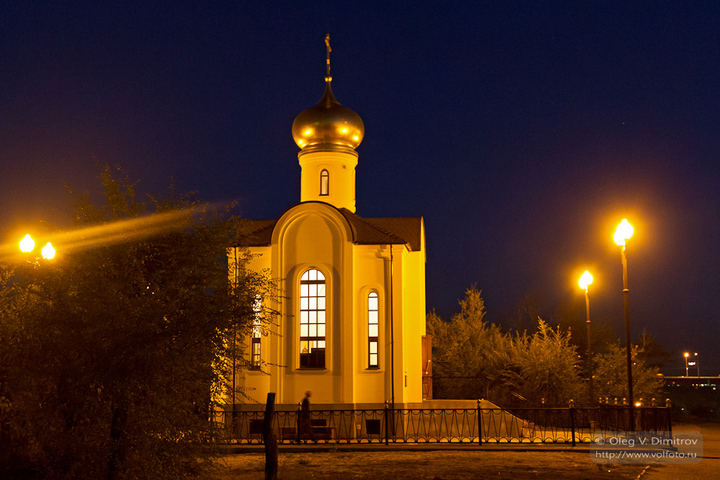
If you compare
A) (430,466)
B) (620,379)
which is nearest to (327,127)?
(430,466)

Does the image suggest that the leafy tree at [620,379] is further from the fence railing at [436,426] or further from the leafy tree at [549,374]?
the fence railing at [436,426]

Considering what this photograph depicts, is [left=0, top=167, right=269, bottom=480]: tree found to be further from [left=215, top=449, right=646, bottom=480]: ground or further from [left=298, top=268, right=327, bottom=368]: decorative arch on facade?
[left=298, top=268, right=327, bottom=368]: decorative arch on facade

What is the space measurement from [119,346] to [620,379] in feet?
73.3

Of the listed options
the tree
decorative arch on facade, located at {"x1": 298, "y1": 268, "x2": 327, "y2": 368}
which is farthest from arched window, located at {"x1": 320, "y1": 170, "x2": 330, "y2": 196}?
the tree

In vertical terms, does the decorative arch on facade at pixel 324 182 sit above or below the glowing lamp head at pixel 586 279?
above

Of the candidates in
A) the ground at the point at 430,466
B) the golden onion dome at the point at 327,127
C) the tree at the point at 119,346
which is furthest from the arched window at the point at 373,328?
the tree at the point at 119,346

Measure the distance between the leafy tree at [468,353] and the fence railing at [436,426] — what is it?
6.87 metres

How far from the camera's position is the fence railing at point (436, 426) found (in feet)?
55.4

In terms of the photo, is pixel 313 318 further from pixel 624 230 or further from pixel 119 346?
pixel 119 346

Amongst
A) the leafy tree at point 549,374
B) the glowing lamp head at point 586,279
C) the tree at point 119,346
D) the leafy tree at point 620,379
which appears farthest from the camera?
the leafy tree at point 549,374

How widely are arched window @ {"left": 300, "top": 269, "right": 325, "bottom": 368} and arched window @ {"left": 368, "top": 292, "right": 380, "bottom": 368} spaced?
4.53 feet

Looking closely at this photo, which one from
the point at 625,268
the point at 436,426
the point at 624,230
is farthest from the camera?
the point at 436,426

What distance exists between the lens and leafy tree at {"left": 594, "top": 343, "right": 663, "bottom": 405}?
26.0 metres

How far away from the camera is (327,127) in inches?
954
